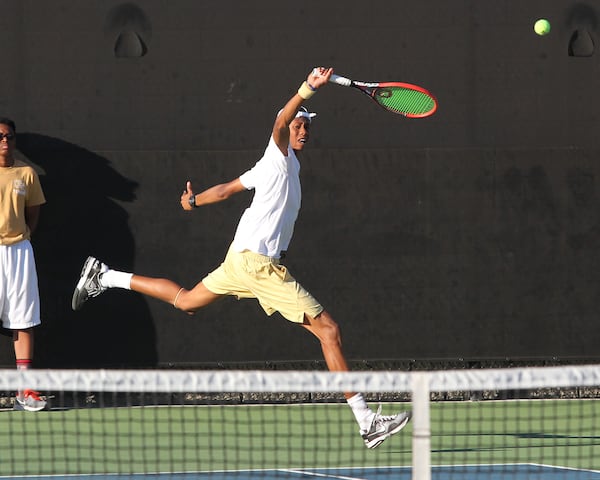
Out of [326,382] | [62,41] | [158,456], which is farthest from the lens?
[62,41]

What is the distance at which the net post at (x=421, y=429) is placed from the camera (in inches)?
167

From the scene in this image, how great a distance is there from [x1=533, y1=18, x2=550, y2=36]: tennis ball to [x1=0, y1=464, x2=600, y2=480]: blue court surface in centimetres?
317

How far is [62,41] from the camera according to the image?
8.10m

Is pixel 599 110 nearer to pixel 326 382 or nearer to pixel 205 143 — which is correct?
pixel 205 143

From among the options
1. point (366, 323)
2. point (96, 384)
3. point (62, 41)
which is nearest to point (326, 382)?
point (96, 384)

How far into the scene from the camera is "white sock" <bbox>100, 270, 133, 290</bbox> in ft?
24.0

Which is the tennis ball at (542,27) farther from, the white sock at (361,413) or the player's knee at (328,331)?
the white sock at (361,413)

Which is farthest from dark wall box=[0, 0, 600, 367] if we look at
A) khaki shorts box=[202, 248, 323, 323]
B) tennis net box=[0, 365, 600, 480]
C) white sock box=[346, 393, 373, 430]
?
white sock box=[346, 393, 373, 430]

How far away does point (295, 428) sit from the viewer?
7.33 metres

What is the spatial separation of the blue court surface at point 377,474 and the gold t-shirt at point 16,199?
7.91 feet

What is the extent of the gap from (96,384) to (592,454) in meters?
2.99

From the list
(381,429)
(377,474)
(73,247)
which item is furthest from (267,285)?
(73,247)

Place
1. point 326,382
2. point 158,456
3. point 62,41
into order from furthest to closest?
point 62,41 → point 158,456 → point 326,382

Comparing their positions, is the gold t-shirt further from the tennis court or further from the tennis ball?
the tennis ball
